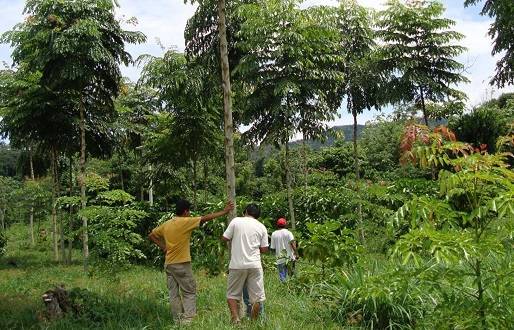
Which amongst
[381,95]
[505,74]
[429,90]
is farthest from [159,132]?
[505,74]

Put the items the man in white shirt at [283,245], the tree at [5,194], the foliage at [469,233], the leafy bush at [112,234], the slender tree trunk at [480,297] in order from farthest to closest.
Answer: the tree at [5,194]
the leafy bush at [112,234]
the man in white shirt at [283,245]
the slender tree trunk at [480,297]
the foliage at [469,233]

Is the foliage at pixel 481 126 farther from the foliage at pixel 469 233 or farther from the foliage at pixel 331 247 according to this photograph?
the foliage at pixel 469 233

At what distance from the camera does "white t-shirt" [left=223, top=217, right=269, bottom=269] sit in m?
6.54

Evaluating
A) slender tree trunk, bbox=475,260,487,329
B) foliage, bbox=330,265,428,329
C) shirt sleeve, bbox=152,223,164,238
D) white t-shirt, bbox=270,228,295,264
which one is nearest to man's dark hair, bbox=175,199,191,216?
shirt sleeve, bbox=152,223,164,238

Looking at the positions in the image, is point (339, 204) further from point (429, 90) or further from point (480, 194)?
point (480, 194)

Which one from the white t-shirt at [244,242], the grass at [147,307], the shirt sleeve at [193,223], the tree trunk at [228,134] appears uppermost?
the tree trunk at [228,134]

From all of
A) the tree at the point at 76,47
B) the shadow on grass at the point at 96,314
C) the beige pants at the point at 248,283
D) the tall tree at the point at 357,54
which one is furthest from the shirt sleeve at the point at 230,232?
the tall tree at the point at 357,54

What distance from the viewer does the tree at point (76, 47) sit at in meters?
14.6

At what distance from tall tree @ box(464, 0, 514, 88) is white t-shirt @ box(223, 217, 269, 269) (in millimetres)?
13654

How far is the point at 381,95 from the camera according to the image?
16875 millimetres

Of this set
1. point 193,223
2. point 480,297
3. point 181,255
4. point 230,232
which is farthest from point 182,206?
point 480,297

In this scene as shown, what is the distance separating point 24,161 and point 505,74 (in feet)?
67.8

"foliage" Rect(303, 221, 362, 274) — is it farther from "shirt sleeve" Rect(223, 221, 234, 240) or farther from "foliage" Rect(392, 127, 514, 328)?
"foliage" Rect(392, 127, 514, 328)

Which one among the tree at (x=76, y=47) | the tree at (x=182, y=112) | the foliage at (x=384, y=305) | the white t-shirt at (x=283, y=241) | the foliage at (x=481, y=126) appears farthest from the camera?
the foliage at (x=481, y=126)
